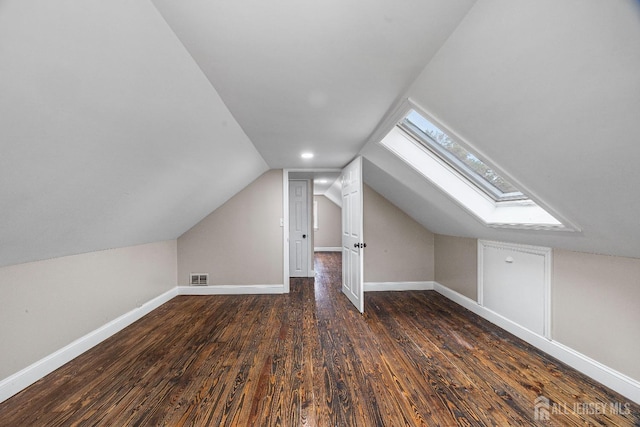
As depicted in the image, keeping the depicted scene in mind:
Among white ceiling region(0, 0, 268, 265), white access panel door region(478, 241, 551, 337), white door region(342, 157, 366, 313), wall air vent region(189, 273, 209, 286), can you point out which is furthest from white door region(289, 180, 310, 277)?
white access panel door region(478, 241, 551, 337)

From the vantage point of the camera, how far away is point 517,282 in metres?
3.02

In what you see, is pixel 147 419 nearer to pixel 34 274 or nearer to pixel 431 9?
pixel 34 274

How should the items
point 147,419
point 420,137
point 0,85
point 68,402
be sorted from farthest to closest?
1. point 420,137
2. point 68,402
3. point 147,419
4. point 0,85

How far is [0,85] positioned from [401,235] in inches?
184

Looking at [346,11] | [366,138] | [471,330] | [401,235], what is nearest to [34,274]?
[346,11]

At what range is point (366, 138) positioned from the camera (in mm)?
3189

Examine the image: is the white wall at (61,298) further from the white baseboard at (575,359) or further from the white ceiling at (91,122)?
the white baseboard at (575,359)

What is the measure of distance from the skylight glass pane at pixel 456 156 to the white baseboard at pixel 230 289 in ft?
10.4

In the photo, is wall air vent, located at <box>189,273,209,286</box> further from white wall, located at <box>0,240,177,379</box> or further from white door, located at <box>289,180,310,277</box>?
white door, located at <box>289,180,310,277</box>

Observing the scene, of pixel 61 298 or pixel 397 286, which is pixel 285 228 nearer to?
pixel 397 286

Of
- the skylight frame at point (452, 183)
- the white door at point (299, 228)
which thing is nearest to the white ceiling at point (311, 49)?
the skylight frame at point (452, 183)

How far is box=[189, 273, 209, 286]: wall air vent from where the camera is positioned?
471 centimetres

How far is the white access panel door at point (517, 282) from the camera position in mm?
2703

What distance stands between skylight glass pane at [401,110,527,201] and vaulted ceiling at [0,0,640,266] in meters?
0.58
